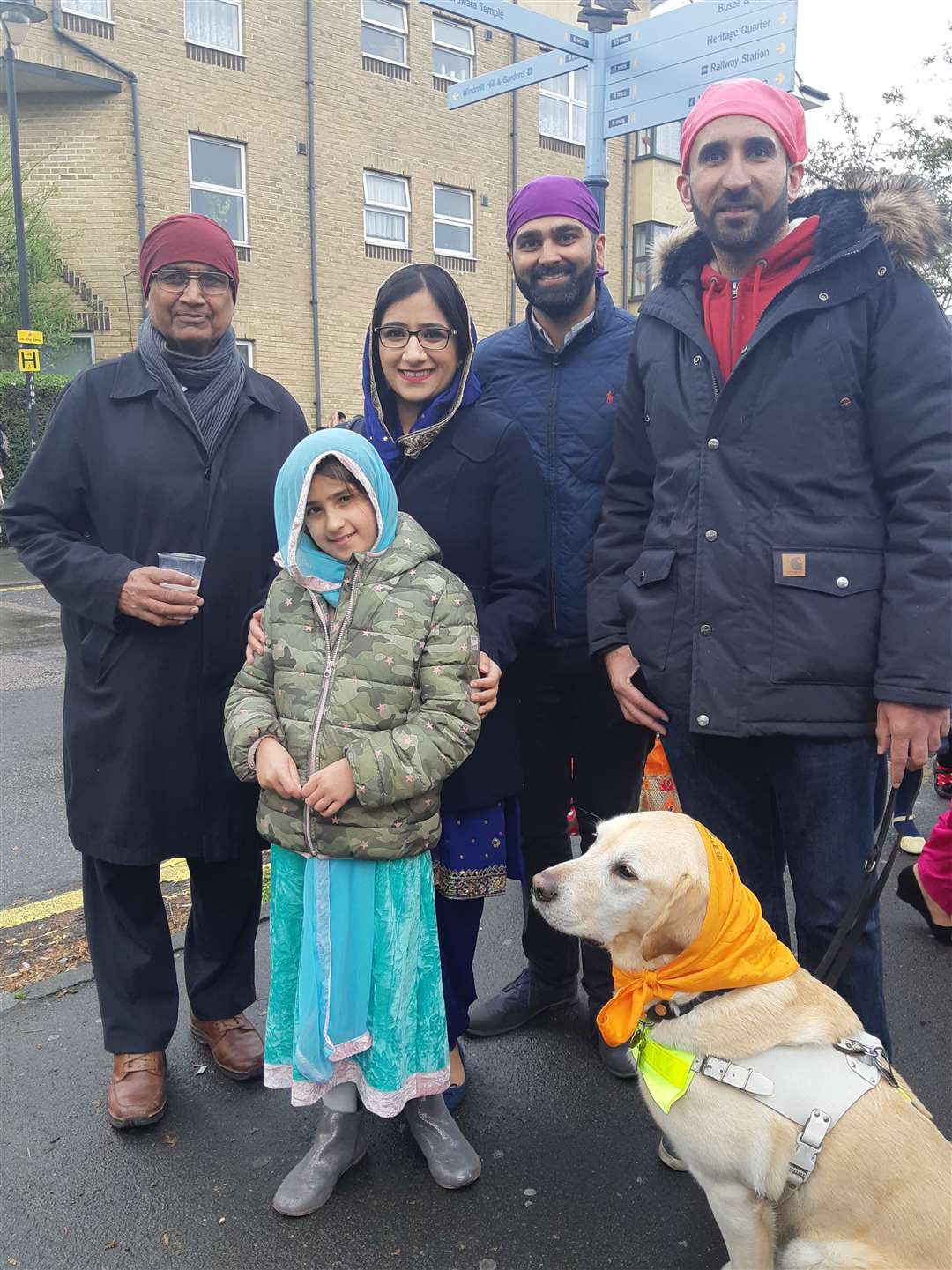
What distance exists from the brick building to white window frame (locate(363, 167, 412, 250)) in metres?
0.04

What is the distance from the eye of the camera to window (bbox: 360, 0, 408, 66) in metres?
19.0

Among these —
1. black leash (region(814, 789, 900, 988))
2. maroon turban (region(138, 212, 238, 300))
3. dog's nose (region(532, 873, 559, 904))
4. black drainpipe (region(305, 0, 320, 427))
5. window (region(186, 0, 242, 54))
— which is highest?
window (region(186, 0, 242, 54))

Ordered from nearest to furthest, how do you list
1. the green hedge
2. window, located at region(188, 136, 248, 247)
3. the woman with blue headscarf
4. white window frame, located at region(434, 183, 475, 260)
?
the woman with blue headscarf < the green hedge < window, located at region(188, 136, 248, 247) < white window frame, located at region(434, 183, 475, 260)

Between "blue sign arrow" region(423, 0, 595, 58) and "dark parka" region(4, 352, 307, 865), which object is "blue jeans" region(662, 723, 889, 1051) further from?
"blue sign arrow" region(423, 0, 595, 58)

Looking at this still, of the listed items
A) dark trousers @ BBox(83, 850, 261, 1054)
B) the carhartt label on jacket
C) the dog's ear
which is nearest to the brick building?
dark trousers @ BBox(83, 850, 261, 1054)

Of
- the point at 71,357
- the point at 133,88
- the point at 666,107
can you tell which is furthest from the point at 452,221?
the point at 666,107

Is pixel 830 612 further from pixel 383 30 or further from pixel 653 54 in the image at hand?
pixel 383 30

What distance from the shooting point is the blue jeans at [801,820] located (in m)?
2.38

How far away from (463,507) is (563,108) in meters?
22.7

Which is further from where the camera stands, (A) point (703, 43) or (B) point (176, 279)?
(A) point (703, 43)

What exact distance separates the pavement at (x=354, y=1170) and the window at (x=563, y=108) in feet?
72.6

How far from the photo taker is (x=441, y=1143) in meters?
2.62

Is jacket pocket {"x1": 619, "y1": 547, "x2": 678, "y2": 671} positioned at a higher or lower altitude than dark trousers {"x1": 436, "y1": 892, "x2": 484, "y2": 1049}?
higher

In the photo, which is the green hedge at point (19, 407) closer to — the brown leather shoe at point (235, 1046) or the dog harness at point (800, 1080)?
the brown leather shoe at point (235, 1046)
